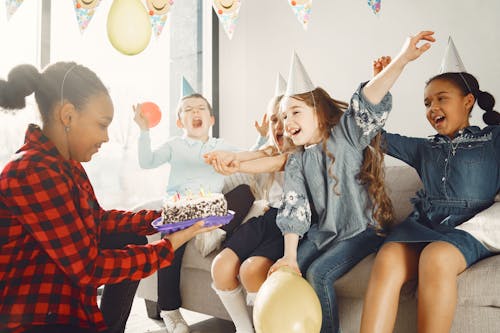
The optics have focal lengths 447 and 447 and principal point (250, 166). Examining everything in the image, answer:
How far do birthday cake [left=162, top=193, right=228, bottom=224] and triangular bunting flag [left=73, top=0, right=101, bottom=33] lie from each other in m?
1.37

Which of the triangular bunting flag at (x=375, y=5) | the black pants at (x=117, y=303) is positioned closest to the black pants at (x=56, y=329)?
the black pants at (x=117, y=303)

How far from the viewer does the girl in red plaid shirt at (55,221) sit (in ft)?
3.40

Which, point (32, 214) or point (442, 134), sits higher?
point (442, 134)

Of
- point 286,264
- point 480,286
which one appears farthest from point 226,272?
point 480,286

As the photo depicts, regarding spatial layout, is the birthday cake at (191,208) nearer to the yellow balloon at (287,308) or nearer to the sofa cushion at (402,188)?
the yellow balloon at (287,308)

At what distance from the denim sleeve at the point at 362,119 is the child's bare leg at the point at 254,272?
54cm

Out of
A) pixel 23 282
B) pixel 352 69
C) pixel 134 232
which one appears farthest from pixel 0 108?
pixel 352 69

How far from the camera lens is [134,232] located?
1540 millimetres

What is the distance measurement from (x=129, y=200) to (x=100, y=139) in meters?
2.17

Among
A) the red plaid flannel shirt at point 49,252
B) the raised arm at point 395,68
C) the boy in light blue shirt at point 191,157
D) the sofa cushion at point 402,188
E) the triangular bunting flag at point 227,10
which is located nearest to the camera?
the red plaid flannel shirt at point 49,252

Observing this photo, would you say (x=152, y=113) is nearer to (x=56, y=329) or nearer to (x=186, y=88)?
(x=186, y=88)

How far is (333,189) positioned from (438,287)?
0.49 meters

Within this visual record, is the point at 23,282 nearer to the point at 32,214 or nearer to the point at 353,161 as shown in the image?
the point at 32,214

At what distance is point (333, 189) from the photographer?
64.5 inches
